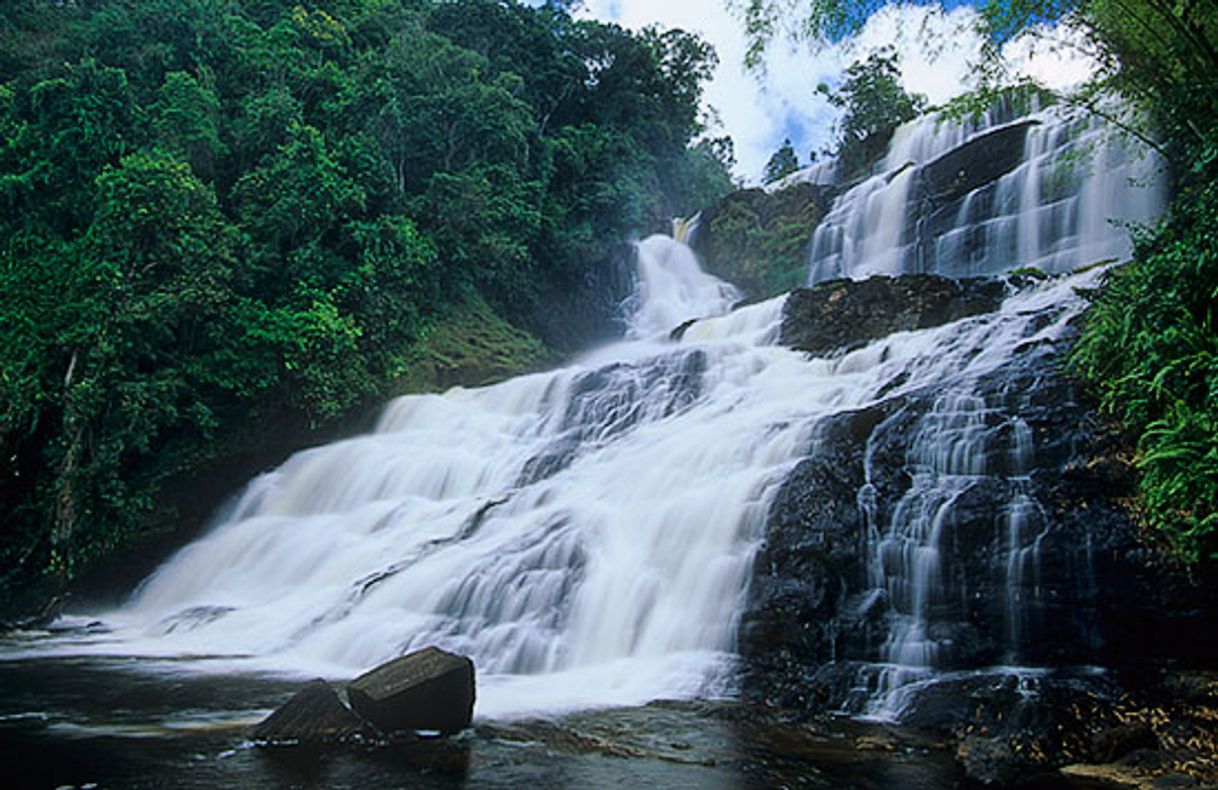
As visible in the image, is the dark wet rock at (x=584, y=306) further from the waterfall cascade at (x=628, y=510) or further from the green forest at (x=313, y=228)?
the waterfall cascade at (x=628, y=510)

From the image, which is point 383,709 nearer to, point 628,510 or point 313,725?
point 313,725

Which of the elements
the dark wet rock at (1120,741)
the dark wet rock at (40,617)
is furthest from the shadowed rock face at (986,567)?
the dark wet rock at (40,617)

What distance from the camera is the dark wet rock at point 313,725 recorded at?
5.64 m

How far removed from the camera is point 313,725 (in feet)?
18.8

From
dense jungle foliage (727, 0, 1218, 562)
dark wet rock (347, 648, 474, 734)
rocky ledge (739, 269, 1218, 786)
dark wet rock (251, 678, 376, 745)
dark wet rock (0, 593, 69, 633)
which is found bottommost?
dark wet rock (0, 593, 69, 633)

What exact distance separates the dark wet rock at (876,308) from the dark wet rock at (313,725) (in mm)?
11347

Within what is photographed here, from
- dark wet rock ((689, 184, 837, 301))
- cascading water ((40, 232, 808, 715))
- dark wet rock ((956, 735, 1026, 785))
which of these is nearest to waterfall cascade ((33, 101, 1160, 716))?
cascading water ((40, 232, 808, 715))

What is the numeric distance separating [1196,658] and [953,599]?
6.25 ft

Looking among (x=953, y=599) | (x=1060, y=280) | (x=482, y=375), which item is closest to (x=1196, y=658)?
(x=953, y=599)

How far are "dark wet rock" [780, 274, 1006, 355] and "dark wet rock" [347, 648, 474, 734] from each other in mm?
10642

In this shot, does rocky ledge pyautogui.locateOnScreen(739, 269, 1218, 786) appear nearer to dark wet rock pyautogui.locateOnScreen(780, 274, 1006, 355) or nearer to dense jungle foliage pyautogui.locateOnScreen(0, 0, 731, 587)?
dark wet rock pyautogui.locateOnScreen(780, 274, 1006, 355)

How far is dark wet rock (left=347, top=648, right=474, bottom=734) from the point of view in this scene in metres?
5.86

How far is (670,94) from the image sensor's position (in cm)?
3070

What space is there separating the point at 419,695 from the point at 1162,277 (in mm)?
8624
